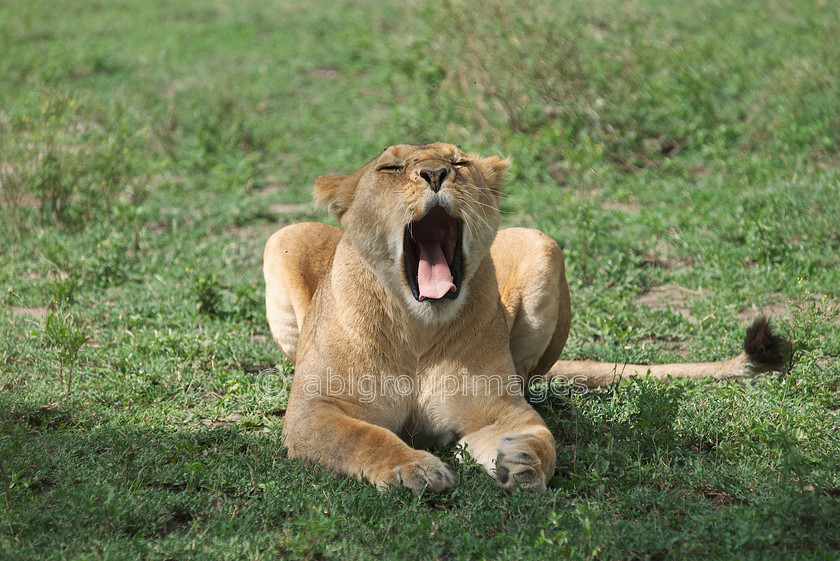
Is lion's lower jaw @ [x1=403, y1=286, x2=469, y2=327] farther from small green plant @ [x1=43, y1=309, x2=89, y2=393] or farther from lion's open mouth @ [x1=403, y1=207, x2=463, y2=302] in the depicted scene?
small green plant @ [x1=43, y1=309, x2=89, y2=393]

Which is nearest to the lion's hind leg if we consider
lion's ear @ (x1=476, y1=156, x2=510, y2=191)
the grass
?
the grass

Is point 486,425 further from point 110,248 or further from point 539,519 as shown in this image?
point 110,248

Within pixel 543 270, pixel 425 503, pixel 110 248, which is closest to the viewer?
pixel 425 503

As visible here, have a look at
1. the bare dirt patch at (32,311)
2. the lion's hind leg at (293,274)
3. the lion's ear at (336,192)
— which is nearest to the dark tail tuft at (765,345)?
the lion's ear at (336,192)

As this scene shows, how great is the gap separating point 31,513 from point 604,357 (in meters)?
3.07

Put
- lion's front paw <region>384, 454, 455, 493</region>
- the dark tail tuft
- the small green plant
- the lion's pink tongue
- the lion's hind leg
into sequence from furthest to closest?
the lion's hind leg → the small green plant → the dark tail tuft → the lion's pink tongue → lion's front paw <region>384, 454, 455, 493</region>

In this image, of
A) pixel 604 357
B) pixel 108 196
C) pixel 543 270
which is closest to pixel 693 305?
pixel 604 357

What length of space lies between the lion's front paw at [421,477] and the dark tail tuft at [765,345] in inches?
60.7

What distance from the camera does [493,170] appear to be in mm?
4008

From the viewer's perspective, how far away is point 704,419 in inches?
151

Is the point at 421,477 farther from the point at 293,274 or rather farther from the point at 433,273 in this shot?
the point at 293,274

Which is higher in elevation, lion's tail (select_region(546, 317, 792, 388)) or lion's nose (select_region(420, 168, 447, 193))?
lion's nose (select_region(420, 168, 447, 193))

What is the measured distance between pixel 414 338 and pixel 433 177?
26.6 inches

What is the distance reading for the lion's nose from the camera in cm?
346
